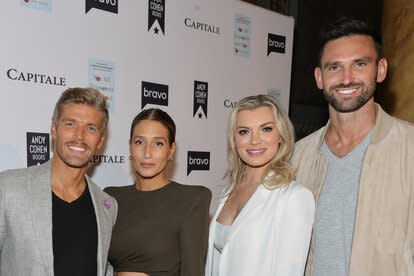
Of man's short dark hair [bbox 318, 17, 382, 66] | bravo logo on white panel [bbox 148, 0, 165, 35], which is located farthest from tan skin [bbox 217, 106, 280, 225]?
bravo logo on white panel [bbox 148, 0, 165, 35]

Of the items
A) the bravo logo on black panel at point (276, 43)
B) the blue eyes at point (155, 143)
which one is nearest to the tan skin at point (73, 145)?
the blue eyes at point (155, 143)

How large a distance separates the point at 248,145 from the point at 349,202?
2.30 ft

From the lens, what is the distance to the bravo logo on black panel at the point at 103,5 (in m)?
2.95

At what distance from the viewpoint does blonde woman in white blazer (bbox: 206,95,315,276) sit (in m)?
1.91

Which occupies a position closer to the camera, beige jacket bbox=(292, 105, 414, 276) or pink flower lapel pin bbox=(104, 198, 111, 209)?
beige jacket bbox=(292, 105, 414, 276)

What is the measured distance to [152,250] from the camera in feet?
6.95

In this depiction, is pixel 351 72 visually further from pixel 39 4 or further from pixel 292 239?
pixel 39 4

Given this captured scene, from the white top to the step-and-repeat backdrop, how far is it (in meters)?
1.26

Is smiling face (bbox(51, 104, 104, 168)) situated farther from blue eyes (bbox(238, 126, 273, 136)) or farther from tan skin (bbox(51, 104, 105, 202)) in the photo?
blue eyes (bbox(238, 126, 273, 136))

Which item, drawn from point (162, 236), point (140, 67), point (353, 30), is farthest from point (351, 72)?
point (140, 67)

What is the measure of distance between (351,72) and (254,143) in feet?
2.50

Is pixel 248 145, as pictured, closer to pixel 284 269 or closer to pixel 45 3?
pixel 284 269

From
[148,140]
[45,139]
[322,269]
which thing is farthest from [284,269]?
[45,139]

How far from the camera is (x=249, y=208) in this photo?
2041mm
